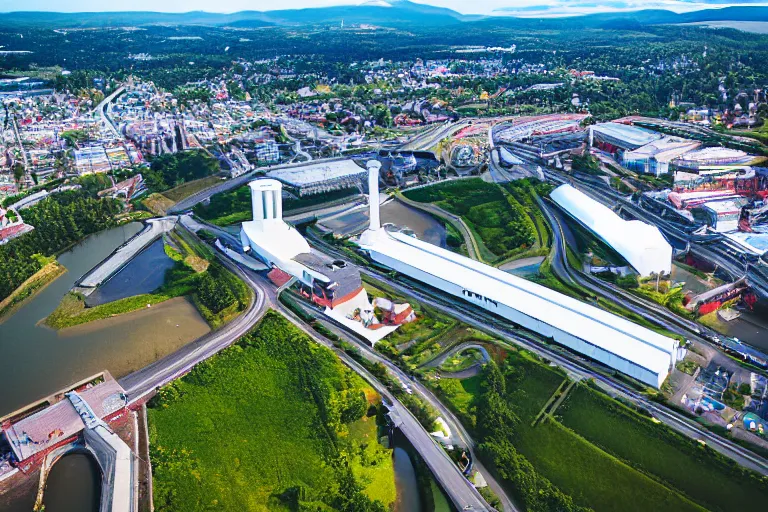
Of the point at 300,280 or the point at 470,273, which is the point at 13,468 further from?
the point at 470,273

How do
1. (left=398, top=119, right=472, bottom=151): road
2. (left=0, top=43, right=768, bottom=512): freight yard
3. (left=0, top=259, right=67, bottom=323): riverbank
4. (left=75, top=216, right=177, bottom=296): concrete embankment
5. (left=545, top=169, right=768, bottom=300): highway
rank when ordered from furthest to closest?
(left=398, top=119, right=472, bottom=151): road < (left=75, top=216, right=177, bottom=296): concrete embankment < (left=545, top=169, right=768, bottom=300): highway < (left=0, top=259, right=67, bottom=323): riverbank < (left=0, top=43, right=768, bottom=512): freight yard

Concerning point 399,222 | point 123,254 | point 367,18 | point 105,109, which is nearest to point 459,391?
point 399,222

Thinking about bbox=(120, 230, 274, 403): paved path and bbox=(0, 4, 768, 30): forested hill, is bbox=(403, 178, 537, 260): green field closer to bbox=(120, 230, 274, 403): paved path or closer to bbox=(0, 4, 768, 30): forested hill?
bbox=(120, 230, 274, 403): paved path

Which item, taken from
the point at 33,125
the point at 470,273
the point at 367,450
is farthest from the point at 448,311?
the point at 33,125

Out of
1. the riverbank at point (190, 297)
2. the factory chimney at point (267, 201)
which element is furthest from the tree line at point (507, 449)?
the factory chimney at point (267, 201)

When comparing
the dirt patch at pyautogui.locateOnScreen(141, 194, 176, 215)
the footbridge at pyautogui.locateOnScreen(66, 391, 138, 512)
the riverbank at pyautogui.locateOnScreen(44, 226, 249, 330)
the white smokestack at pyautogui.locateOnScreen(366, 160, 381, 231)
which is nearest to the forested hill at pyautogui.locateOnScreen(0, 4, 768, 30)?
the dirt patch at pyautogui.locateOnScreen(141, 194, 176, 215)

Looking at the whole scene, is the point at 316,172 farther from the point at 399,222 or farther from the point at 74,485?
the point at 74,485

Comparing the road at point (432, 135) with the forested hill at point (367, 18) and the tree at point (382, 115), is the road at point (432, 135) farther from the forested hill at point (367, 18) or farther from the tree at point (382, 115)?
the forested hill at point (367, 18)
